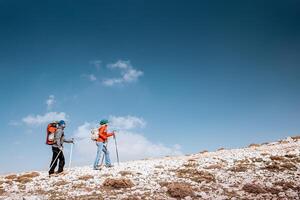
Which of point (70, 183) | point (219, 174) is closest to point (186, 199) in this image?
point (219, 174)

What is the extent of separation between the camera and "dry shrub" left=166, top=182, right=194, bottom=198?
50.9 ft

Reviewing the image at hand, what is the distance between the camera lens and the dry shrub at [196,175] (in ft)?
59.7

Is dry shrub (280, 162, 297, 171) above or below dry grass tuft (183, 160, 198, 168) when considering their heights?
below

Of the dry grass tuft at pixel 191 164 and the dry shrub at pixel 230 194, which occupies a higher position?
the dry grass tuft at pixel 191 164

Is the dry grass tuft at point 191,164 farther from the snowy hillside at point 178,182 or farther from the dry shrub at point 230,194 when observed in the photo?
the dry shrub at point 230,194

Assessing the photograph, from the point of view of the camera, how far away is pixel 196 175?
19.3 m

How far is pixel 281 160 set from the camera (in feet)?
74.1

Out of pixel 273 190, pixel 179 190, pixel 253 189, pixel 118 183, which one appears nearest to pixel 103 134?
pixel 118 183

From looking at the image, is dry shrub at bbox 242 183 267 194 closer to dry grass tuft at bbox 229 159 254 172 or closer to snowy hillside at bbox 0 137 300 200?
snowy hillside at bbox 0 137 300 200

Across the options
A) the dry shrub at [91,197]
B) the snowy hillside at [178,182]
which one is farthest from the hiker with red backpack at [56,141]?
the dry shrub at [91,197]

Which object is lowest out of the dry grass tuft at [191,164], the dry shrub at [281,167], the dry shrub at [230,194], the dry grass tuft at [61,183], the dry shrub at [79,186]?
the dry shrub at [230,194]

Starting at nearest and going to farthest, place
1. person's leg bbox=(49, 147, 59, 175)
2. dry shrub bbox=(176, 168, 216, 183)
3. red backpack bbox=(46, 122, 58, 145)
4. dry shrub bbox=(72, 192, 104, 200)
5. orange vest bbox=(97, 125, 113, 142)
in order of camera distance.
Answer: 1. dry shrub bbox=(72, 192, 104, 200)
2. dry shrub bbox=(176, 168, 216, 183)
3. person's leg bbox=(49, 147, 59, 175)
4. red backpack bbox=(46, 122, 58, 145)
5. orange vest bbox=(97, 125, 113, 142)

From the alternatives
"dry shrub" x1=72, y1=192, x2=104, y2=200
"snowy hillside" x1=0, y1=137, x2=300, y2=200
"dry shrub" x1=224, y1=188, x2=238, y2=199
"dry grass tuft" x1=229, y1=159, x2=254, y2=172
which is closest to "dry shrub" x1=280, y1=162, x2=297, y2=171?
"snowy hillside" x1=0, y1=137, x2=300, y2=200

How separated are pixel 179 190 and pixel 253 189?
364 centimetres
